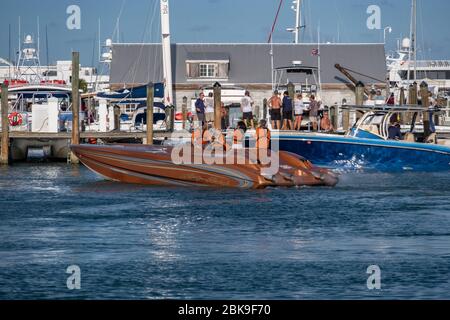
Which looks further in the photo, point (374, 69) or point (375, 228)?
point (374, 69)

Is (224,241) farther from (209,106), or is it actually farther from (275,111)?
(209,106)

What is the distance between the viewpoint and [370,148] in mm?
33781

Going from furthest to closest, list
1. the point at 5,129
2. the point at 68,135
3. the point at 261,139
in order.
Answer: the point at 68,135 < the point at 5,129 < the point at 261,139

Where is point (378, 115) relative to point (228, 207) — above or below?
Result: above

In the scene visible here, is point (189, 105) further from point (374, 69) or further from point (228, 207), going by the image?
point (228, 207)

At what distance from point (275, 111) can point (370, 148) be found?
5051mm

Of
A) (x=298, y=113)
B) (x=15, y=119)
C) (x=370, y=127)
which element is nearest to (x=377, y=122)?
(x=370, y=127)

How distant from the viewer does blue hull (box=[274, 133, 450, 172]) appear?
33.4 metres

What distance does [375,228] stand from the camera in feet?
76.0

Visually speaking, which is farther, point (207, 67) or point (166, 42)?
point (207, 67)

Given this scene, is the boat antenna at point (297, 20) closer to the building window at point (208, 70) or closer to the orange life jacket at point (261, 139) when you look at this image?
the building window at point (208, 70)

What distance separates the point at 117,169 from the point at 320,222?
833cm
